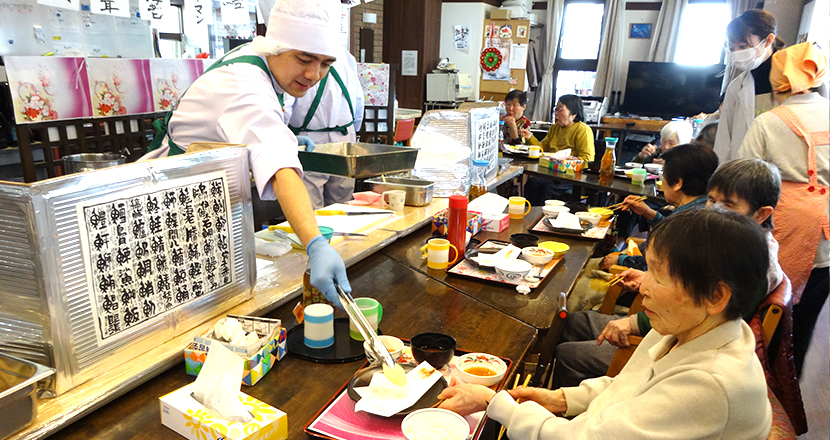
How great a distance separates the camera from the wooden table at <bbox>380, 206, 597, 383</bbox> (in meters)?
1.60

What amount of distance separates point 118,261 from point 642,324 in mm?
1532

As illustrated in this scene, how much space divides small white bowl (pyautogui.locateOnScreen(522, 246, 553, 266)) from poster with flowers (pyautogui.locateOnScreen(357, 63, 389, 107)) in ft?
11.9

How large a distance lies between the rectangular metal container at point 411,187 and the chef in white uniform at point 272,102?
0.82 m

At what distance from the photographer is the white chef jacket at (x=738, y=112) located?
317 centimetres

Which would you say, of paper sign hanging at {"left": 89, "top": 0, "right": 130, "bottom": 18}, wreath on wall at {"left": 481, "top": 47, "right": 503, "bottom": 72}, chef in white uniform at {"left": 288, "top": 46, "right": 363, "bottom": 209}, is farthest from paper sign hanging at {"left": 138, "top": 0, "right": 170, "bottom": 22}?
wreath on wall at {"left": 481, "top": 47, "right": 503, "bottom": 72}

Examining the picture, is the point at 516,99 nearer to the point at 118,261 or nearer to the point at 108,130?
the point at 108,130

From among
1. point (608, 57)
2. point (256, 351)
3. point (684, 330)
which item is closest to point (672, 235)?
point (684, 330)

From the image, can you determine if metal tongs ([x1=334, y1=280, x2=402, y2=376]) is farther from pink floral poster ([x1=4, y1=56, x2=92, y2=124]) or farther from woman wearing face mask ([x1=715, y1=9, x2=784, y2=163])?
pink floral poster ([x1=4, y1=56, x2=92, y2=124])

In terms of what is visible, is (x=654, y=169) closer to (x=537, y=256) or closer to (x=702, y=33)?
(x=537, y=256)

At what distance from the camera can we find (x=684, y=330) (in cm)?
112

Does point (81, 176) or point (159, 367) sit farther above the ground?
point (81, 176)

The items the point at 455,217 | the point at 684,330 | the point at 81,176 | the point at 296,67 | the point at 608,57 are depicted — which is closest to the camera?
the point at 81,176

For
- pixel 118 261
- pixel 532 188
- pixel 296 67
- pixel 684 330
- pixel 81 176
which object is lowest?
pixel 532 188

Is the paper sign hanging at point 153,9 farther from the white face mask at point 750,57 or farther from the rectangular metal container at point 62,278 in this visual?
the white face mask at point 750,57
